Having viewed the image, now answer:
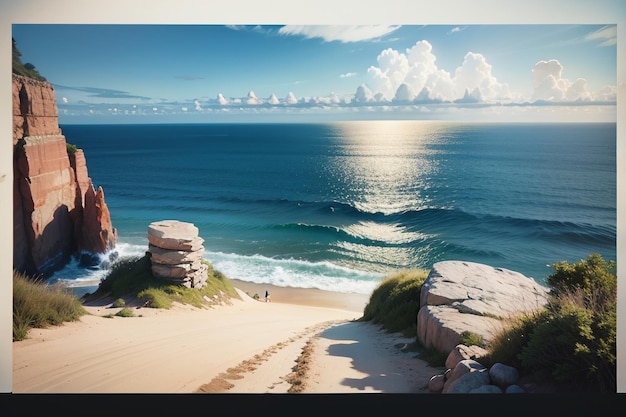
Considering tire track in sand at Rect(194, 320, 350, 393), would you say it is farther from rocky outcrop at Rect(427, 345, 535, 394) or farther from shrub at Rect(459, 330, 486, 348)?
shrub at Rect(459, 330, 486, 348)

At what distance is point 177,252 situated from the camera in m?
6.10

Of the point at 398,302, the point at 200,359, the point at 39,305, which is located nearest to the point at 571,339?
the point at 398,302

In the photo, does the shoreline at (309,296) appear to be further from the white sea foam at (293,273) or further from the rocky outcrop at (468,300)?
the rocky outcrop at (468,300)

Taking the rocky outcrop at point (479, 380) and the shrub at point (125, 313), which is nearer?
the rocky outcrop at point (479, 380)

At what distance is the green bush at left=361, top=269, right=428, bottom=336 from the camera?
231 inches

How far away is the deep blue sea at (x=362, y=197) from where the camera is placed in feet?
18.4

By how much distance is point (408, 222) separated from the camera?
5.80m

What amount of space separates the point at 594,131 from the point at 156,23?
14.7 feet

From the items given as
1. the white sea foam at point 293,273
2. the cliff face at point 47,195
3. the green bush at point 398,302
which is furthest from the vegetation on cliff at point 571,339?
the cliff face at point 47,195

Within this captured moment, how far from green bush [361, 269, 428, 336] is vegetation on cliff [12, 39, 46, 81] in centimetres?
422

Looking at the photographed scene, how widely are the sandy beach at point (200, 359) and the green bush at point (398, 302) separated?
279 mm

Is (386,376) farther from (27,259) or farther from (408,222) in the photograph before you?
(27,259)

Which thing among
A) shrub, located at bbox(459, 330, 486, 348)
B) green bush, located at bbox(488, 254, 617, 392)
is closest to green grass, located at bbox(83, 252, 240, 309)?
shrub, located at bbox(459, 330, 486, 348)

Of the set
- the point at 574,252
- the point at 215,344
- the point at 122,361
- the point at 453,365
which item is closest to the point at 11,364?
the point at 122,361
